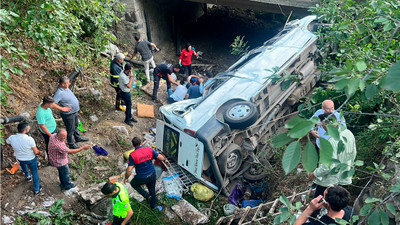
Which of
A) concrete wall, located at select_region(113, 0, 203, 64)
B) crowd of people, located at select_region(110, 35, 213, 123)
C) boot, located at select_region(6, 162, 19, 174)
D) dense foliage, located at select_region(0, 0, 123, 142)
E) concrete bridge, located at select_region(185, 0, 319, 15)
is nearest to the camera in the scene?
dense foliage, located at select_region(0, 0, 123, 142)

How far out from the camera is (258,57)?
7.08 meters

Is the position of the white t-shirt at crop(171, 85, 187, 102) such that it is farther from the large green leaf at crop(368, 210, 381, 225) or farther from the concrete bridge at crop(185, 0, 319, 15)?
the large green leaf at crop(368, 210, 381, 225)

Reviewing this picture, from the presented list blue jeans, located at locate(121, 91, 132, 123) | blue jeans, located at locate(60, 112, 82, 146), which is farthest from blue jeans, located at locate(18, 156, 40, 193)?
blue jeans, located at locate(121, 91, 132, 123)

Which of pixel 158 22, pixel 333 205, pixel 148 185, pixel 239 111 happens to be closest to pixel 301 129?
pixel 333 205

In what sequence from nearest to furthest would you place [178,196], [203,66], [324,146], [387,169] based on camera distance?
1. [324,146]
2. [387,169]
3. [178,196]
4. [203,66]

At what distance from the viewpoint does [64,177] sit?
5.48m

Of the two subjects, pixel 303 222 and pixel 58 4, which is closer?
pixel 303 222

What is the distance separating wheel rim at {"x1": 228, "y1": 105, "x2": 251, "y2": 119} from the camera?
18.0 feet

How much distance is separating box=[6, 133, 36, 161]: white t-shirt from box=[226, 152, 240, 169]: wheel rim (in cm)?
304

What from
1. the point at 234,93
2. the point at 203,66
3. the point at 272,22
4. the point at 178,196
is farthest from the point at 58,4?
the point at 272,22

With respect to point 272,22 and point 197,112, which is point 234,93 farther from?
point 272,22

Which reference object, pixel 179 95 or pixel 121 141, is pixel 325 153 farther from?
pixel 179 95

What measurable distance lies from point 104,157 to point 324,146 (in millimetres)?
5407

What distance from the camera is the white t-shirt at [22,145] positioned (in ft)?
16.2
